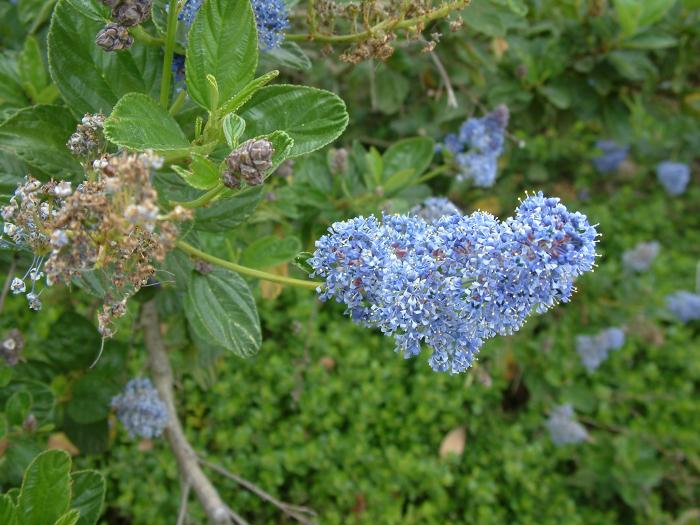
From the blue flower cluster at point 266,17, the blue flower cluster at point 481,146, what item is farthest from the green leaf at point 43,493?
the blue flower cluster at point 481,146

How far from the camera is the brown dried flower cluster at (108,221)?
2.44ft

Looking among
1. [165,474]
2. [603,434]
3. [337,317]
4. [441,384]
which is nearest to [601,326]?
[603,434]

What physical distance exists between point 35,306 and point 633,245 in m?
3.37

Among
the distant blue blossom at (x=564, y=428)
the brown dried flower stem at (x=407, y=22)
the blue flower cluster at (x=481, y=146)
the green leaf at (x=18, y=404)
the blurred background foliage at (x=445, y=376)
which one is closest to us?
the brown dried flower stem at (x=407, y=22)

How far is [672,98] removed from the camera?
9.37ft

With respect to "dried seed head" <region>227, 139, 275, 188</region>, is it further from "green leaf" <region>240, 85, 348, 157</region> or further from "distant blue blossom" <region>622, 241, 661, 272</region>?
"distant blue blossom" <region>622, 241, 661, 272</region>

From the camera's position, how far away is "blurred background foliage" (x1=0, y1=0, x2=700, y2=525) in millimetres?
1900

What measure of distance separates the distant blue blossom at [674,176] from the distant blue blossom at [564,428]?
1491mm

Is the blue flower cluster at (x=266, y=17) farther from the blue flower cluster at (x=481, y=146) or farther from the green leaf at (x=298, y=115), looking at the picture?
the blue flower cluster at (x=481, y=146)

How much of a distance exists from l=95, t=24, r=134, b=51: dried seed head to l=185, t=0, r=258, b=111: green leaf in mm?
104

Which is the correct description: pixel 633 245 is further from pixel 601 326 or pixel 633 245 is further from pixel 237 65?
pixel 237 65

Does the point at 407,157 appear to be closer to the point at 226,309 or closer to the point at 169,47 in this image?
the point at 226,309

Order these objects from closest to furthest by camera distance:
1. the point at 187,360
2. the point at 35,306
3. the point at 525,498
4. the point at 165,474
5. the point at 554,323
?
the point at 35,306
the point at 187,360
the point at 165,474
the point at 525,498
the point at 554,323

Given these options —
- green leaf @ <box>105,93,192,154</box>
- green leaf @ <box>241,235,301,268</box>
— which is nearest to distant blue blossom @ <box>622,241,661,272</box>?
green leaf @ <box>241,235,301,268</box>
